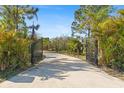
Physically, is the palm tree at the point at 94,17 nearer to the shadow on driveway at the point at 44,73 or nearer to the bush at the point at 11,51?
the shadow on driveway at the point at 44,73

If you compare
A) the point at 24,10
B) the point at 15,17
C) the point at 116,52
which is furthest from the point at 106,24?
the point at 24,10

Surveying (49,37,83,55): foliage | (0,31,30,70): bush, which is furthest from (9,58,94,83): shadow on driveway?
(49,37,83,55): foliage

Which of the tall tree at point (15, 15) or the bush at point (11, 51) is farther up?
the tall tree at point (15, 15)

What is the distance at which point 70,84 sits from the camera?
36.4 feet

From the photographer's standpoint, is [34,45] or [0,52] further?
[34,45]

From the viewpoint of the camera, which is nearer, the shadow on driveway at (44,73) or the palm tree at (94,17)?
the shadow on driveway at (44,73)

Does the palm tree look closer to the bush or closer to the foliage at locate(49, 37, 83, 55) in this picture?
the bush

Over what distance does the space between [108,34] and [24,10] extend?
521 inches

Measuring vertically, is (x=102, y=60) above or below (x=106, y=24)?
below

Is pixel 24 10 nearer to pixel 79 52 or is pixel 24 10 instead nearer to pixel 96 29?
pixel 96 29

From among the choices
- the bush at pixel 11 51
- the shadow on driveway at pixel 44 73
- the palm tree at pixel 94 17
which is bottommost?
the shadow on driveway at pixel 44 73

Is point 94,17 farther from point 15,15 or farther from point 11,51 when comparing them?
point 11,51

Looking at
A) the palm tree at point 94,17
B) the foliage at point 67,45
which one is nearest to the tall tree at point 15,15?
the palm tree at point 94,17
